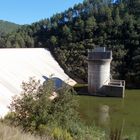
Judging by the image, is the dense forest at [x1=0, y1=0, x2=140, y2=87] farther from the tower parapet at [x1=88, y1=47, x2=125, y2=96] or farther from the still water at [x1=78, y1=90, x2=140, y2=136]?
the still water at [x1=78, y1=90, x2=140, y2=136]

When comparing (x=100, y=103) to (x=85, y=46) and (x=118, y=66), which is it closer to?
(x=118, y=66)

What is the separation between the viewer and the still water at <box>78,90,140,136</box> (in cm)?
2472

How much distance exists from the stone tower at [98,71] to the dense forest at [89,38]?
8.10m

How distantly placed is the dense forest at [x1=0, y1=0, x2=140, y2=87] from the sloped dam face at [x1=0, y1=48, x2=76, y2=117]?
2.88 m

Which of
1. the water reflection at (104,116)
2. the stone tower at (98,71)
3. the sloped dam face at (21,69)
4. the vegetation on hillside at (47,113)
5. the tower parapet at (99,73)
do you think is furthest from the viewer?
the stone tower at (98,71)

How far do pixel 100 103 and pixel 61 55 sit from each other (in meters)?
19.5

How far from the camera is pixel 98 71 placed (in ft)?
128

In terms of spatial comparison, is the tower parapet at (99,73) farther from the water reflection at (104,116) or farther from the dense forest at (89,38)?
the dense forest at (89,38)

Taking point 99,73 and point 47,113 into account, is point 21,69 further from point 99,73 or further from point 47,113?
point 47,113

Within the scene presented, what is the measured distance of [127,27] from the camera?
5512cm

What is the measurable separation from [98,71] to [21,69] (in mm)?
8097

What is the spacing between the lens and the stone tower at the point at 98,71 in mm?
38906

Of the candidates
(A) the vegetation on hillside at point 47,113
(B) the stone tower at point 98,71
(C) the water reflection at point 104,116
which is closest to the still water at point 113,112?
(C) the water reflection at point 104,116

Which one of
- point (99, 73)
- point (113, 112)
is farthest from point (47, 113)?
point (99, 73)
